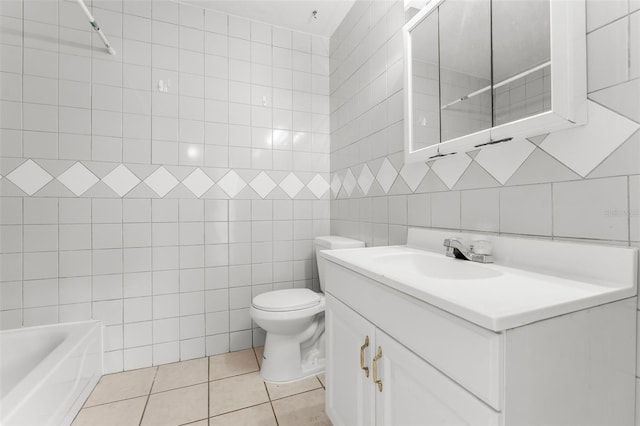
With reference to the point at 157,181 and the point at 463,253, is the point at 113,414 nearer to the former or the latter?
the point at 157,181

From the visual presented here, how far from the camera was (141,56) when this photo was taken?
5.99ft

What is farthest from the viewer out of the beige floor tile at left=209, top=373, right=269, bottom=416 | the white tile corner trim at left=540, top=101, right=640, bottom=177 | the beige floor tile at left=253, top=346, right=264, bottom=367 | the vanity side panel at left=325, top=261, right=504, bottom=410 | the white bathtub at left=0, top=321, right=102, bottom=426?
the beige floor tile at left=253, top=346, right=264, bottom=367

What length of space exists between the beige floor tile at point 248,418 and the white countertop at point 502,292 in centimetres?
96

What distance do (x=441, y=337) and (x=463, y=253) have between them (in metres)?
0.48

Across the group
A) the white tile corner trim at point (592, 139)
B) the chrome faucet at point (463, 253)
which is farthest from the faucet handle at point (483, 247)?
the white tile corner trim at point (592, 139)

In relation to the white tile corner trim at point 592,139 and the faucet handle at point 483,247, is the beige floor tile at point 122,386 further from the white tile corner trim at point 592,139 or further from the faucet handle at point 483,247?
the white tile corner trim at point 592,139

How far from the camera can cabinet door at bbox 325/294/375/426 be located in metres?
0.93

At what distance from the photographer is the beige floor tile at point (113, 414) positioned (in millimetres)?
1337

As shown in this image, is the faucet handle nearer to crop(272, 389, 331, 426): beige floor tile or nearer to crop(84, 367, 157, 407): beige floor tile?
crop(272, 389, 331, 426): beige floor tile

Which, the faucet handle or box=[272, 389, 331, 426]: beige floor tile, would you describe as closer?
the faucet handle

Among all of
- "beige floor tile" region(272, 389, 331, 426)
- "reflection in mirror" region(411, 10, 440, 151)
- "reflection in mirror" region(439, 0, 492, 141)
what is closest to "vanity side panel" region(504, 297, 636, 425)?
"reflection in mirror" region(439, 0, 492, 141)

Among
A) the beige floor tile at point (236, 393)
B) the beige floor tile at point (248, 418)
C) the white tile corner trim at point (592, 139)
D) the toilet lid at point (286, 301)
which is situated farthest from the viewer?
the toilet lid at point (286, 301)

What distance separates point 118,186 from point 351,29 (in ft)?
6.05

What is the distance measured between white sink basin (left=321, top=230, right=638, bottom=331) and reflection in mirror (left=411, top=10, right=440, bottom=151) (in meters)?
0.55
